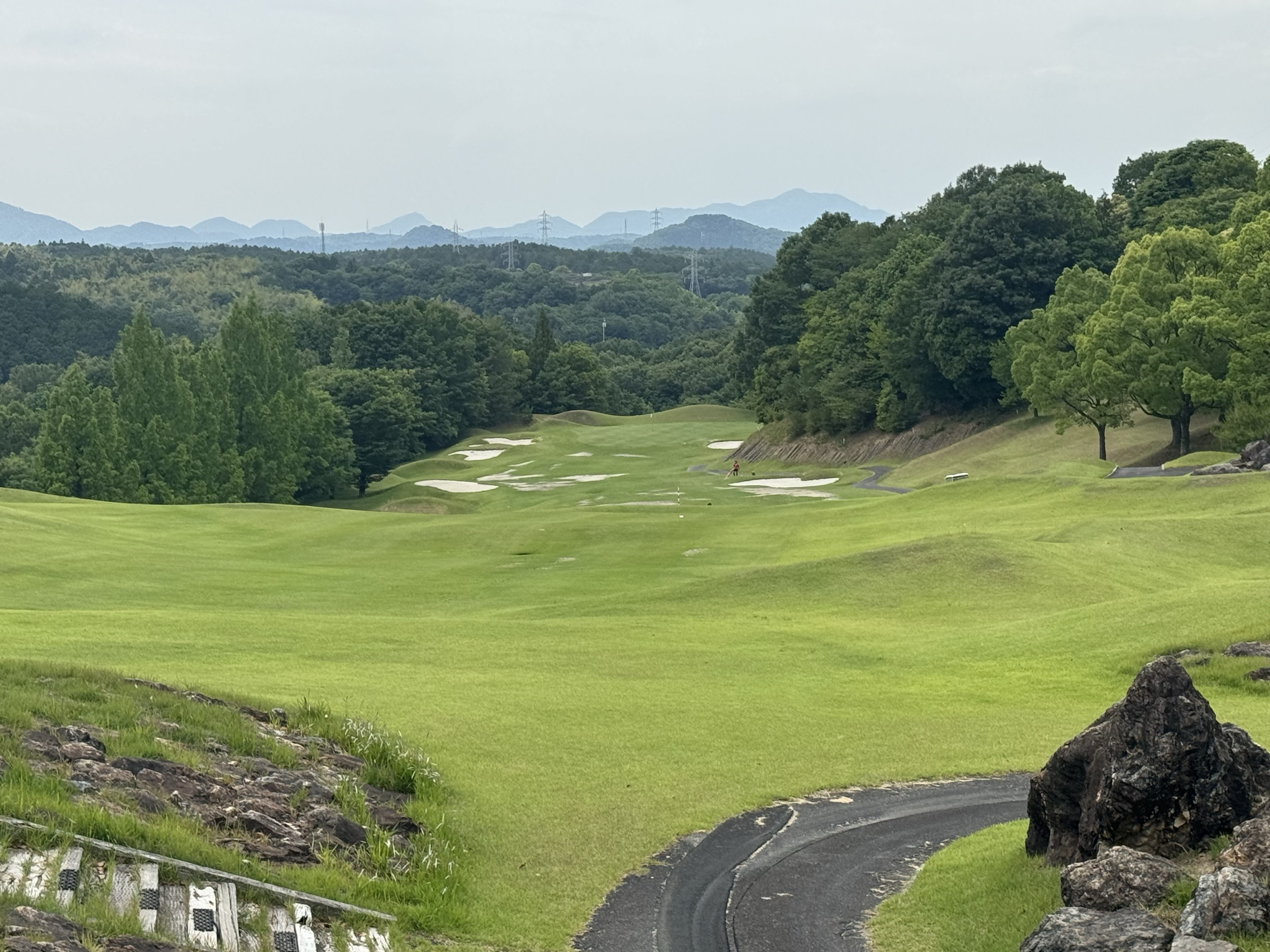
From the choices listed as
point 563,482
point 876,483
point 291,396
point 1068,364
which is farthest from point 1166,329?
point 291,396

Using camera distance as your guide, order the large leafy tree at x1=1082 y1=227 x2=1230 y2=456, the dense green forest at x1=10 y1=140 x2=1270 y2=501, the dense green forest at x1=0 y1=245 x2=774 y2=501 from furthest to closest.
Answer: the dense green forest at x1=0 y1=245 x2=774 y2=501 < the dense green forest at x1=10 y1=140 x2=1270 y2=501 < the large leafy tree at x1=1082 y1=227 x2=1230 y2=456

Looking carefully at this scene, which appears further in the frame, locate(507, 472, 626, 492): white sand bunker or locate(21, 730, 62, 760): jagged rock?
locate(507, 472, 626, 492): white sand bunker

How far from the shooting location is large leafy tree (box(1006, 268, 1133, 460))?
64062 mm

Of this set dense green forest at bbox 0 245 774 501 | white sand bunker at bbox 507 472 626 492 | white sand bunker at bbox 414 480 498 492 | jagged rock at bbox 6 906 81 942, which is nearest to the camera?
jagged rock at bbox 6 906 81 942

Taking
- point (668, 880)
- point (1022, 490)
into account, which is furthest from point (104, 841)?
point (1022, 490)

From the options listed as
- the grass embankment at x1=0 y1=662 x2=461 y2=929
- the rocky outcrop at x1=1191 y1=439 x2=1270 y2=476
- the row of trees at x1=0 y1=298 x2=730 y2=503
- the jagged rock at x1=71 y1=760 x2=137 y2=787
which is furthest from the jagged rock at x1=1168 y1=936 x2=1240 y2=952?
the row of trees at x1=0 y1=298 x2=730 y2=503

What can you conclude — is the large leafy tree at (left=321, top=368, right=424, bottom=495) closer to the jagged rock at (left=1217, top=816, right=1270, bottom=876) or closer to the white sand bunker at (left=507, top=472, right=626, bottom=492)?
the white sand bunker at (left=507, top=472, right=626, bottom=492)

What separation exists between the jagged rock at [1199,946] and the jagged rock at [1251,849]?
0.87m

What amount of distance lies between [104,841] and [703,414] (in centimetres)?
11960

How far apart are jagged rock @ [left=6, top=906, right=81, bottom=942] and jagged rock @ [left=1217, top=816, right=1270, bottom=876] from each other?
8519 millimetres

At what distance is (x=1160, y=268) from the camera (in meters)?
61.4

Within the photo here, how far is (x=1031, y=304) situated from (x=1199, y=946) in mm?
76843

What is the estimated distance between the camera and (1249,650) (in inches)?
941

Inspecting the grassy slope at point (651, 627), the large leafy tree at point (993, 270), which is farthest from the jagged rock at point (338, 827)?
the large leafy tree at point (993, 270)
